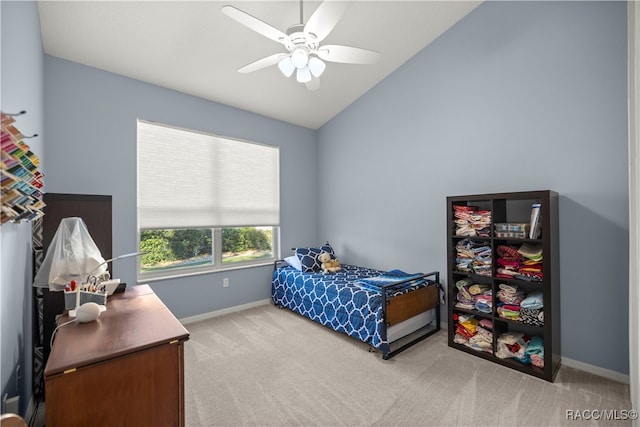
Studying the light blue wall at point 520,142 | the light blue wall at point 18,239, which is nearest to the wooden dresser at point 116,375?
the light blue wall at point 18,239

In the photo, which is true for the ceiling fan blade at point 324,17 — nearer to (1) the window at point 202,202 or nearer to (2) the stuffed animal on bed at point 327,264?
(1) the window at point 202,202

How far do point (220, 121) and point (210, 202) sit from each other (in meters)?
1.04

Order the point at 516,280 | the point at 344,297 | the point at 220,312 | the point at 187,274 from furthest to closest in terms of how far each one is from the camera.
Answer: the point at 220,312 → the point at 187,274 → the point at 344,297 → the point at 516,280

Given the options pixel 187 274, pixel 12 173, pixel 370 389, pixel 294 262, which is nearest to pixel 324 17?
pixel 12 173

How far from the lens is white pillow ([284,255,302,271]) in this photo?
385 cm

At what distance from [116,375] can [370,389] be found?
164 cm

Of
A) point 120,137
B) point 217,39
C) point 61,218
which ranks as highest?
point 217,39

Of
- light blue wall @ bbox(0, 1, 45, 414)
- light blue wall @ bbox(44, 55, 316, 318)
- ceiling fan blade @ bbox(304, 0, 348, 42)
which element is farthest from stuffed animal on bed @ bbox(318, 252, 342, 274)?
light blue wall @ bbox(0, 1, 45, 414)

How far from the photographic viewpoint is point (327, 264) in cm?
378

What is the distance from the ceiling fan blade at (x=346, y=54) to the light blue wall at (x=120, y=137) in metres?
1.99

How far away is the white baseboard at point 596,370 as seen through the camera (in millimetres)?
2174

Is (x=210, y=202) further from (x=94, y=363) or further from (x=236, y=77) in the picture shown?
(x=94, y=363)

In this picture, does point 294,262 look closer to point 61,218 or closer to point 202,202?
point 202,202

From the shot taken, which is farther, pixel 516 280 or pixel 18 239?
pixel 516 280
